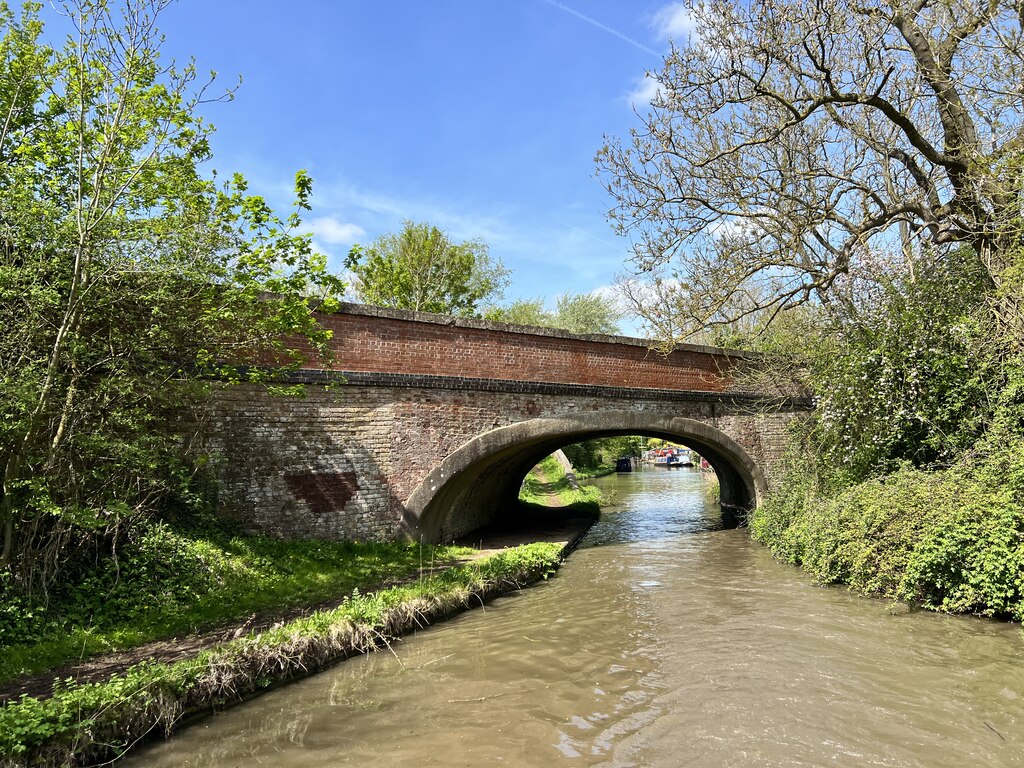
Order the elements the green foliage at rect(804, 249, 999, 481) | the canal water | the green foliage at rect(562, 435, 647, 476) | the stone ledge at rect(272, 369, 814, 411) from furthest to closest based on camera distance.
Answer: the green foliage at rect(562, 435, 647, 476) < the stone ledge at rect(272, 369, 814, 411) < the green foliage at rect(804, 249, 999, 481) < the canal water

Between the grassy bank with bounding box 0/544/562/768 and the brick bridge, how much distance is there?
7.75 feet

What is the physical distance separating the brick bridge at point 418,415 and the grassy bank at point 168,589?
804 mm

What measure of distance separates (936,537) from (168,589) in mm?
8576

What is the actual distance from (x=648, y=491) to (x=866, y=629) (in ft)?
72.0

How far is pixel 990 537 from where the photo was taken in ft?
20.6

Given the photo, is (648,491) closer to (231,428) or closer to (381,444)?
(381,444)

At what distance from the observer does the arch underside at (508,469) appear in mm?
10078

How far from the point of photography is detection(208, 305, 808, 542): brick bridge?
8.91 m

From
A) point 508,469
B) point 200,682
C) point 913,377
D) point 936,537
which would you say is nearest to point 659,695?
point 200,682

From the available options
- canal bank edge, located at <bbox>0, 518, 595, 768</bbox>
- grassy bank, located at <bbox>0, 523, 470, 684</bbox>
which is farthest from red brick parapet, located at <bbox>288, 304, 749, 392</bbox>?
canal bank edge, located at <bbox>0, 518, 595, 768</bbox>

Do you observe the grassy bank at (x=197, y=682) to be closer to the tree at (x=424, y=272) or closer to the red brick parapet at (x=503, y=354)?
the red brick parapet at (x=503, y=354)

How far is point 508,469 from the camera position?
53.9ft

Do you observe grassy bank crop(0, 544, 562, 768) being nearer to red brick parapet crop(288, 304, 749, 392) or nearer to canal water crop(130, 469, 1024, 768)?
canal water crop(130, 469, 1024, 768)

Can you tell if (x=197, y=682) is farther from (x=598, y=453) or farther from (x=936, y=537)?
(x=598, y=453)
